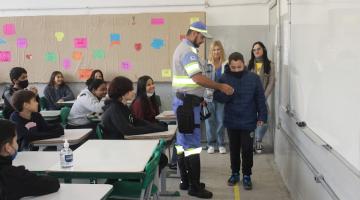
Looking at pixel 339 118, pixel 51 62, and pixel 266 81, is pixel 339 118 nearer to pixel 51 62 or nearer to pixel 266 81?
pixel 266 81

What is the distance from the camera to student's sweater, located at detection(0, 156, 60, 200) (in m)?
2.12

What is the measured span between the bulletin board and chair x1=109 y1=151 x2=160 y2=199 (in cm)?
399

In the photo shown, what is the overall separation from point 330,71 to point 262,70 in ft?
10.8

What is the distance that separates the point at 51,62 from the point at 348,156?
589cm

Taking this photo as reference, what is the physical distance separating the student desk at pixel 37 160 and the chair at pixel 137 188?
487 millimetres

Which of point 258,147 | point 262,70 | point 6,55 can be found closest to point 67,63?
point 6,55

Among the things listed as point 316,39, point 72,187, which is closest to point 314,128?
point 316,39

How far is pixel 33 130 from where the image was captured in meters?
3.78

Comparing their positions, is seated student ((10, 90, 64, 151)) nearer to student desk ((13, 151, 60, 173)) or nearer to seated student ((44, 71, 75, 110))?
A: student desk ((13, 151, 60, 173))

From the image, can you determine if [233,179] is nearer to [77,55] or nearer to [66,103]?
[66,103]

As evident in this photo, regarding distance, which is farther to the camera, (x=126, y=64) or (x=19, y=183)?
(x=126, y=64)

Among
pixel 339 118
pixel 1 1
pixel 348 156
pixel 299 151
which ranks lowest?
pixel 299 151

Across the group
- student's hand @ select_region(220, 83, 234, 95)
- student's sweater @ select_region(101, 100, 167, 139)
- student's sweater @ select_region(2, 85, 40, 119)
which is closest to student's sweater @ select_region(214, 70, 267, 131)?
student's hand @ select_region(220, 83, 234, 95)

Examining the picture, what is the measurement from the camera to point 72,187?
2396 millimetres
